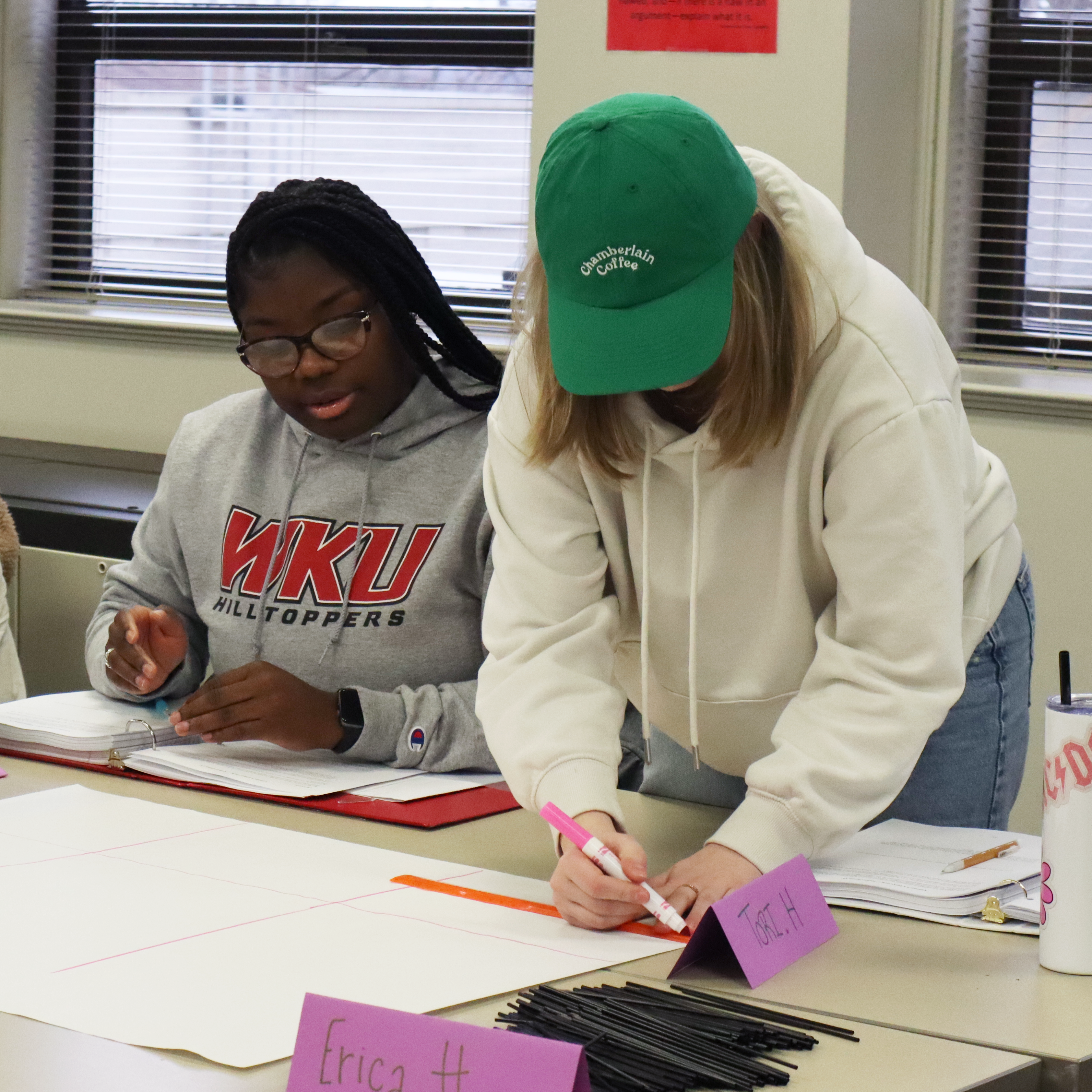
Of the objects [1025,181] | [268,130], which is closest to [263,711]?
[1025,181]

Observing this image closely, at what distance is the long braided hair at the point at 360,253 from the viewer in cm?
170

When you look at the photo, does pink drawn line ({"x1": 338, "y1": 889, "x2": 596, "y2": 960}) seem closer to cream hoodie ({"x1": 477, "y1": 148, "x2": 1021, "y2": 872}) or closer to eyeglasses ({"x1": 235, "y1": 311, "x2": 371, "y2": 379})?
cream hoodie ({"x1": 477, "y1": 148, "x2": 1021, "y2": 872})

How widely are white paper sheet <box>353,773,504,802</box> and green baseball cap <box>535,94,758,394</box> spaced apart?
1.68ft

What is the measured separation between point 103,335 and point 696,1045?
8.14 ft

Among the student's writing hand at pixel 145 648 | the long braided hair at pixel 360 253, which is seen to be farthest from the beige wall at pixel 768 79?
the student's writing hand at pixel 145 648

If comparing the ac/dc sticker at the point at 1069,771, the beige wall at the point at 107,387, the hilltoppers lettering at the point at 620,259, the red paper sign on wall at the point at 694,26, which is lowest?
the ac/dc sticker at the point at 1069,771

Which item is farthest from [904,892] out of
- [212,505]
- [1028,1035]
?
[212,505]

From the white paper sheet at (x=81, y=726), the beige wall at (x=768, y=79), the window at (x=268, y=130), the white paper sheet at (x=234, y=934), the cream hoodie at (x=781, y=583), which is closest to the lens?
the white paper sheet at (x=234, y=934)

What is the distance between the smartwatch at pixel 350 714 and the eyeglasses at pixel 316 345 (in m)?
0.38

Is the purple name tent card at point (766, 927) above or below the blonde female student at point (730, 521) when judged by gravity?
below

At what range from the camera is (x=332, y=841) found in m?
1.32

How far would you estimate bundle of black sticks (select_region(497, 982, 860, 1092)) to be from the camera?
839 mm

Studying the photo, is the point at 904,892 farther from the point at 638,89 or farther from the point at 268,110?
the point at 268,110

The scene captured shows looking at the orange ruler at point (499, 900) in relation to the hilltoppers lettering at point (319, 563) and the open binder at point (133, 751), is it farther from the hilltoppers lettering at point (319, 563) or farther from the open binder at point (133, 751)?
the hilltoppers lettering at point (319, 563)
